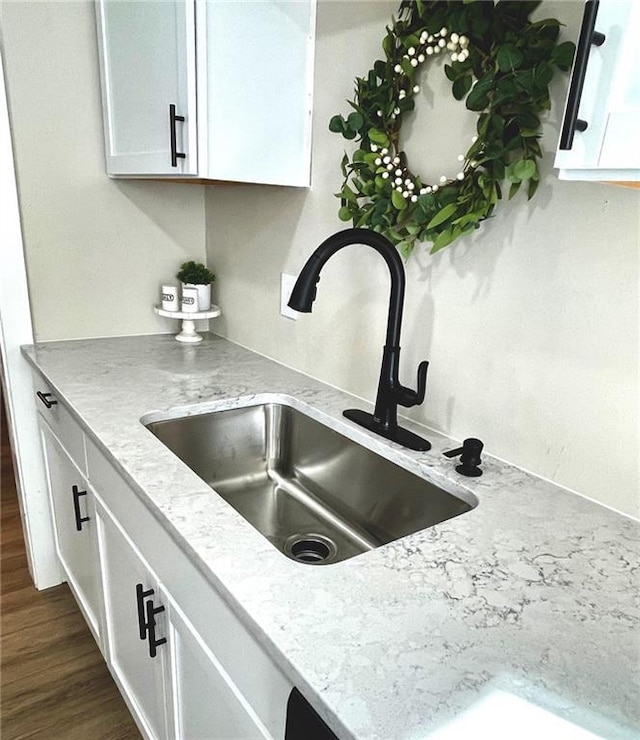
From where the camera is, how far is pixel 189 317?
5.93 feet

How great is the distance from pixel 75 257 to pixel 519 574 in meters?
1.60

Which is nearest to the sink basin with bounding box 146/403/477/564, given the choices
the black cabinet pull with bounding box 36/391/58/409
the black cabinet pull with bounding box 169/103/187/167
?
the black cabinet pull with bounding box 36/391/58/409

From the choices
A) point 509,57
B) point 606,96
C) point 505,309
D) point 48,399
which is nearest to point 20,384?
point 48,399

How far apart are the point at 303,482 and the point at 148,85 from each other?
1107 millimetres

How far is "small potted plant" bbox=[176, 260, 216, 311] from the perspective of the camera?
1.86 meters

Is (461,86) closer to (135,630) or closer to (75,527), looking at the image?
(135,630)

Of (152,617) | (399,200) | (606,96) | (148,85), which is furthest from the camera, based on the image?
(148,85)

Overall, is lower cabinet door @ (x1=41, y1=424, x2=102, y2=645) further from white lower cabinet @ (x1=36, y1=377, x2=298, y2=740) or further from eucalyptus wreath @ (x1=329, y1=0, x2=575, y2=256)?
eucalyptus wreath @ (x1=329, y1=0, x2=575, y2=256)

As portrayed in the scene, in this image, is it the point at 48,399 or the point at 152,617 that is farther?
the point at 48,399

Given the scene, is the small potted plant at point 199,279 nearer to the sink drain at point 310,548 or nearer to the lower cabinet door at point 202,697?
the sink drain at point 310,548

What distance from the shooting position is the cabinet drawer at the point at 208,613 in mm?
690

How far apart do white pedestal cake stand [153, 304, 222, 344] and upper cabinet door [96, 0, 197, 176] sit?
46cm

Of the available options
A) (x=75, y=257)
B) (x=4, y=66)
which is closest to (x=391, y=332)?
(x=75, y=257)

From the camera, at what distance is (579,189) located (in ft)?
2.93
